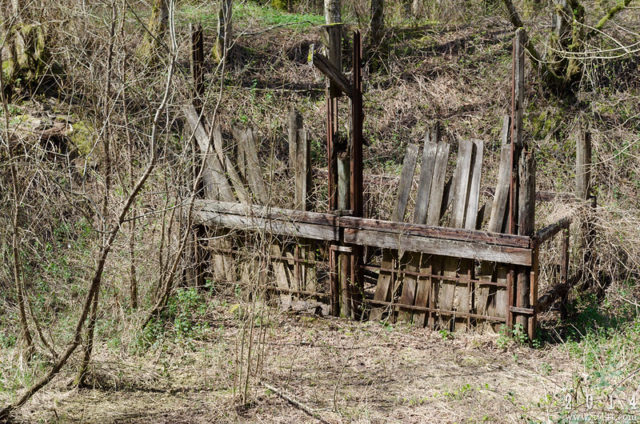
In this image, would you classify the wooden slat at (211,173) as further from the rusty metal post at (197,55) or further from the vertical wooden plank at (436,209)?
the vertical wooden plank at (436,209)

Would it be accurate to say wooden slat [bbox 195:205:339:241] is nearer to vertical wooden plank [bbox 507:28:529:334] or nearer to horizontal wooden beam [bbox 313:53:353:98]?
horizontal wooden beam [bbox 313:53:353:98]

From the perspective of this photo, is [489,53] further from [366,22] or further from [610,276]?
[610,276]

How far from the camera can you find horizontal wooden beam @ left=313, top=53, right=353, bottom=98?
6.06m

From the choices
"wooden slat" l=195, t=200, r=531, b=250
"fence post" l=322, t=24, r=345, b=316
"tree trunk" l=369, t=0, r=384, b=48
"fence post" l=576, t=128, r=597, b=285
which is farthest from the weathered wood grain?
"tree trunk" l=369, t=0, r=384, b=48

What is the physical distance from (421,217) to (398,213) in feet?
0.76

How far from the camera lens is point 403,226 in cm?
661

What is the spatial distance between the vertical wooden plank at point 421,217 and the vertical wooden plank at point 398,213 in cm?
11

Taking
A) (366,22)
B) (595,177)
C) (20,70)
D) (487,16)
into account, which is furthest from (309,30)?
(595,177)

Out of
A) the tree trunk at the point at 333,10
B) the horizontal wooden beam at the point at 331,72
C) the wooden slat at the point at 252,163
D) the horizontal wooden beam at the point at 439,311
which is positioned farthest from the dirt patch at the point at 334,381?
the tree trunk at the point at 333,10

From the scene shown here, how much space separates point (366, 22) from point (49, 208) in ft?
32.0

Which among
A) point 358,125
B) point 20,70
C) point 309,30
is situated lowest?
Result: point 358,125

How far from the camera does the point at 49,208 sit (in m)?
8.48

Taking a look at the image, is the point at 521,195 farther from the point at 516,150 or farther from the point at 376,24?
the point at 376,24

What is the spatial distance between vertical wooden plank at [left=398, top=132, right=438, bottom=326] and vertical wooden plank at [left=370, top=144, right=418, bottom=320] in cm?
11
